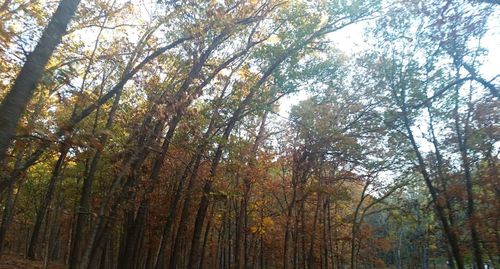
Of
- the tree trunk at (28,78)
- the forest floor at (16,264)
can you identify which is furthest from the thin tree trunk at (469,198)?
the forest floor at (16,264)

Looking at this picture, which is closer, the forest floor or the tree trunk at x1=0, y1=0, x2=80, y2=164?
the tree trunk at x1=0, y1=0, x2=80, y2=164

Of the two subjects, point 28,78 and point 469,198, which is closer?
point 28,78

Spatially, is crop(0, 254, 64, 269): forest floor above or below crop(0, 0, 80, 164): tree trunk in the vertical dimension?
below

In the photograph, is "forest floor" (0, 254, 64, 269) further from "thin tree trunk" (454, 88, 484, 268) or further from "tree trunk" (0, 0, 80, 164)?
"thin tree trunk" (454, 88, 484, 268)

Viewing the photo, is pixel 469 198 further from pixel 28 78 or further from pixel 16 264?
pixel 16 264

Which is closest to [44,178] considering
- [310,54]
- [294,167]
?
[294,167]

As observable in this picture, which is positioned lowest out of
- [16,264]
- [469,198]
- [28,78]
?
[16,264]

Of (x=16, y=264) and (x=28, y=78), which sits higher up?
(x=28, y=78)

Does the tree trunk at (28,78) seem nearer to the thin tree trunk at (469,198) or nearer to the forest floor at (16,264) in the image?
the thin tree trunk at (469,198)

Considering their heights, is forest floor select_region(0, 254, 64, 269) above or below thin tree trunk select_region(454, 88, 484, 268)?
below

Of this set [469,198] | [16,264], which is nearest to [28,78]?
[469,198]

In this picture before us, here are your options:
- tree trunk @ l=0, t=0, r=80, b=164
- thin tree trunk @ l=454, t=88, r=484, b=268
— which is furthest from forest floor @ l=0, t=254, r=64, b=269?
thin tree trunk @ l=454, t=88, r=484, b=268

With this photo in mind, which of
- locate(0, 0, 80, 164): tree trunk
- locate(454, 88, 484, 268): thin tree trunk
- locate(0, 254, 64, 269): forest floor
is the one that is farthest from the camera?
locate(0, 254, 64, 269): forest floor

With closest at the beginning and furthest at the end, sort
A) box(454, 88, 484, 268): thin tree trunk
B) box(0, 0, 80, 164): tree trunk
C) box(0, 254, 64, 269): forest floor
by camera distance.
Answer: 1. box(0, 0, 80, 164): tree trunk
2. box(454, 88, 484, 268): thin tree trunk
3. box(0, 254, 64, 269): forest floor
